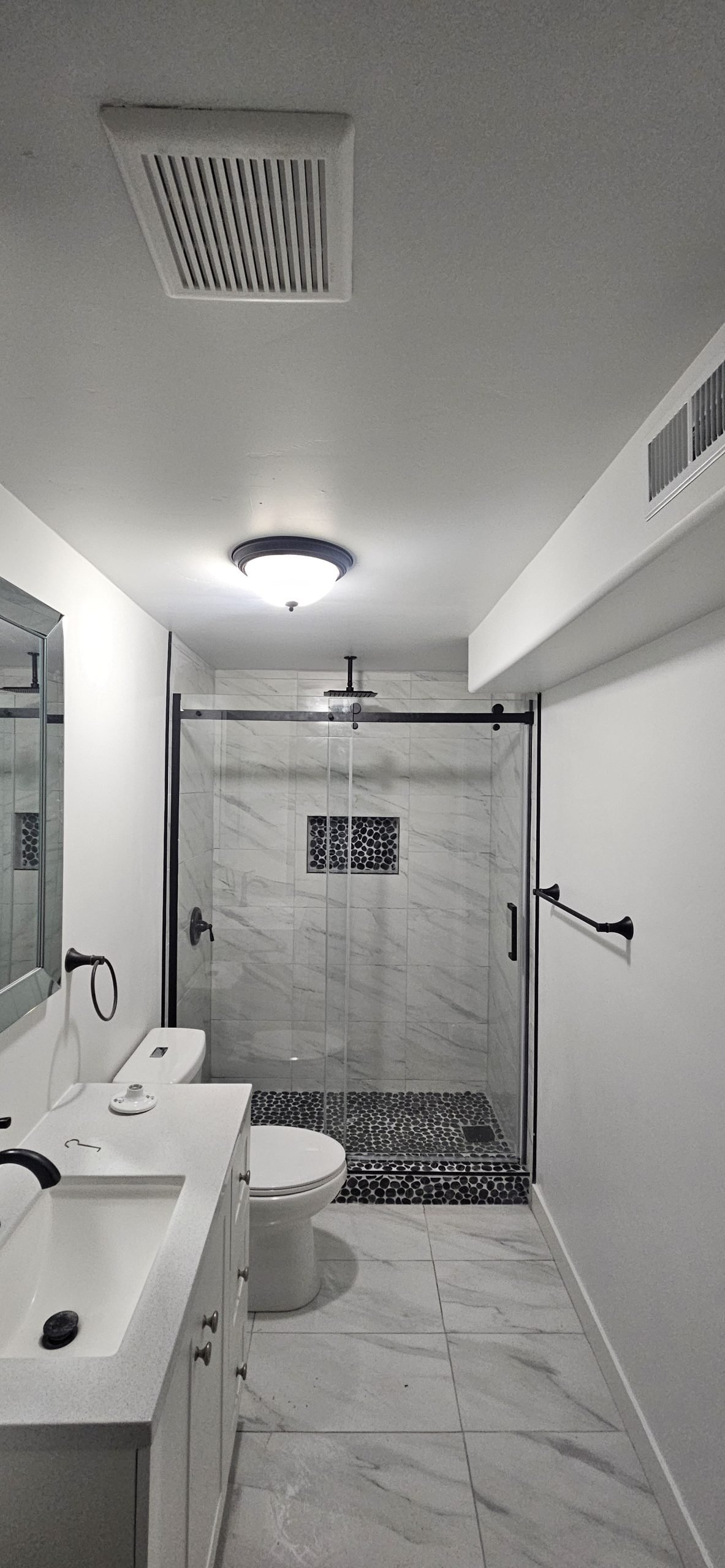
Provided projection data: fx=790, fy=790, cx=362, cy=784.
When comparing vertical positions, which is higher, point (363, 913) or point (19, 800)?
point (19, 800)

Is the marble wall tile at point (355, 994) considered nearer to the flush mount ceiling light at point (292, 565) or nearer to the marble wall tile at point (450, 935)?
the marble wall tile at point (450, 935)

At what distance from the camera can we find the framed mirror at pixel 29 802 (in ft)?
5.43

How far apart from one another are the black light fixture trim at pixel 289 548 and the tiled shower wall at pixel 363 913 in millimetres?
1364

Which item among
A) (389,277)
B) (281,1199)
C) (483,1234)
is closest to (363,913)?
(483,1234)

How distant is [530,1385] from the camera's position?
2137 millimetres

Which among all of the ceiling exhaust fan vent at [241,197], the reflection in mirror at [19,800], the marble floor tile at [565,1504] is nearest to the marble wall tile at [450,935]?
the marble floor tile at [565,1504]

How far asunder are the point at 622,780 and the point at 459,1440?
171 cm

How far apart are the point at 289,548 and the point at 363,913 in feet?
6.94

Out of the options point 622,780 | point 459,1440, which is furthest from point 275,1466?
point 622,780

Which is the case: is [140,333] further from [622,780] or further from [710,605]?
[622,780]

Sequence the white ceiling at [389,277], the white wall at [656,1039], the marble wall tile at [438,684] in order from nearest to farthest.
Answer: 1. the white ceiling at [389,277]
2. the white wall at [656,1039]
3. the marble wall tile at [438,684]

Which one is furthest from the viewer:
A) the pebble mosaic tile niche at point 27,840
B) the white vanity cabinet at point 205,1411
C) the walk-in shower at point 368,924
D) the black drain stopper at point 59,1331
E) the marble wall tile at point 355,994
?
the marble wall tile at point 355,994

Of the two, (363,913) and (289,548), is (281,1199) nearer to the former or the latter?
(363,913)

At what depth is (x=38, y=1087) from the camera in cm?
190
